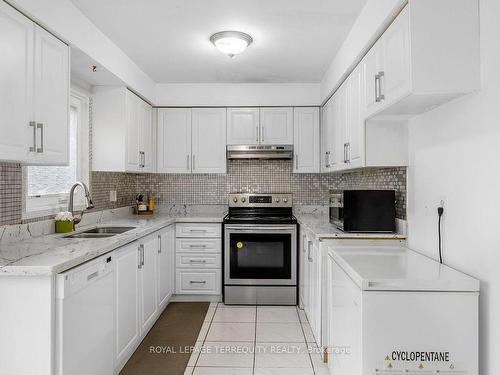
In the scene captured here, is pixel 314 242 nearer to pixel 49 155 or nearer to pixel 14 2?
pixel 49 155

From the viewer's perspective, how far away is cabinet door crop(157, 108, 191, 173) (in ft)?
14.0

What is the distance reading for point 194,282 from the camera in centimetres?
402

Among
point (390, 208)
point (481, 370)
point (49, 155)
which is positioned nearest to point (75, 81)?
point (49, 155)

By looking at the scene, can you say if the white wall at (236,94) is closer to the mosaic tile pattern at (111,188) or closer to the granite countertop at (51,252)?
the mosaic tile pattern at (111,188)

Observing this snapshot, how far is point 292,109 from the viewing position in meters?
4.23

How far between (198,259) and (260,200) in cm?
98

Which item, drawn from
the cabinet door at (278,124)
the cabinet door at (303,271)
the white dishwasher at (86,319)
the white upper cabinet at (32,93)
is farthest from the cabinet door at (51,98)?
the cabinet door at (278,124)

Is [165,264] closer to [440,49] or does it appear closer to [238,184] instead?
[238,184]

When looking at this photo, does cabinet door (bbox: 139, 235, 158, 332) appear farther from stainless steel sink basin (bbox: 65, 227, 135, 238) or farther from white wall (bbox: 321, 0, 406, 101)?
white wall (bbox: 321, 0, 406, 101)

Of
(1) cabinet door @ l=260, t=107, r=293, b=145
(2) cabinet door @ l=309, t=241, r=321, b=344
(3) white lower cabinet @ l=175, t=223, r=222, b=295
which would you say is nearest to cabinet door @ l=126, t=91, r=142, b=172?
(3) white lower cabinet @ l=175, t=223, r=222, b=295

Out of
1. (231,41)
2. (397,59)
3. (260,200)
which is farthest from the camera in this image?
(260,200)

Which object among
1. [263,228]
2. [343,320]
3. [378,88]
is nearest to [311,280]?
[263,228]

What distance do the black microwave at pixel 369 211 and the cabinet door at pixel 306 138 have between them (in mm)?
1464

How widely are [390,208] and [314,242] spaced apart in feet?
2.09
